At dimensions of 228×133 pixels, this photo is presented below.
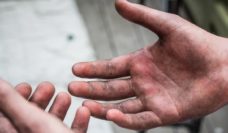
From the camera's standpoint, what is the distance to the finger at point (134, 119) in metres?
0.92

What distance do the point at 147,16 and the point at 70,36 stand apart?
42.3 inches

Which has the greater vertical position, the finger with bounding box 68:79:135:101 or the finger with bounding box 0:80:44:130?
the finger with bounding box 0:80:44:130

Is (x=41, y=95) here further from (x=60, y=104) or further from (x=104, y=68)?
(x=104, y=68)

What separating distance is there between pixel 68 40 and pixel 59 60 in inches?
5.6

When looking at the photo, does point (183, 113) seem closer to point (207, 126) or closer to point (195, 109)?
point (195, 109)

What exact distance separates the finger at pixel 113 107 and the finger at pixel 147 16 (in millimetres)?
186

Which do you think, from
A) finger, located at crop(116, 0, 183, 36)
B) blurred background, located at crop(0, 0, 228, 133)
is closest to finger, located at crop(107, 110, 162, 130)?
finger, located at crop(116, 0, 183, 36)

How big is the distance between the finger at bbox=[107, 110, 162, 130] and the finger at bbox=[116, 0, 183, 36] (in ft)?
0.69

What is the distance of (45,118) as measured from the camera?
853mm

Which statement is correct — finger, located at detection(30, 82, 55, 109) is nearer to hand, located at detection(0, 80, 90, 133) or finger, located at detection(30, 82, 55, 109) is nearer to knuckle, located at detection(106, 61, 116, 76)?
hand, located at detection(0, 80, 90, 133)

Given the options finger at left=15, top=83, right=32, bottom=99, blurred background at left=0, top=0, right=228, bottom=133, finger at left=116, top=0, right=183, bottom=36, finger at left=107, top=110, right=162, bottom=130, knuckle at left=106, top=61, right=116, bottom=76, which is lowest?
blurred background at left=0, top=0, right=228, bottom=133

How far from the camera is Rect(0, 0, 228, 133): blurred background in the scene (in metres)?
1.81

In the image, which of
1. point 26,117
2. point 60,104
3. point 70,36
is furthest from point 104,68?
point 70,36

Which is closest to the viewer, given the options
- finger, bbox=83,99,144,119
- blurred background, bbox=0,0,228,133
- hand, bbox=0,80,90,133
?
hand, bbox=0,80,90,133
